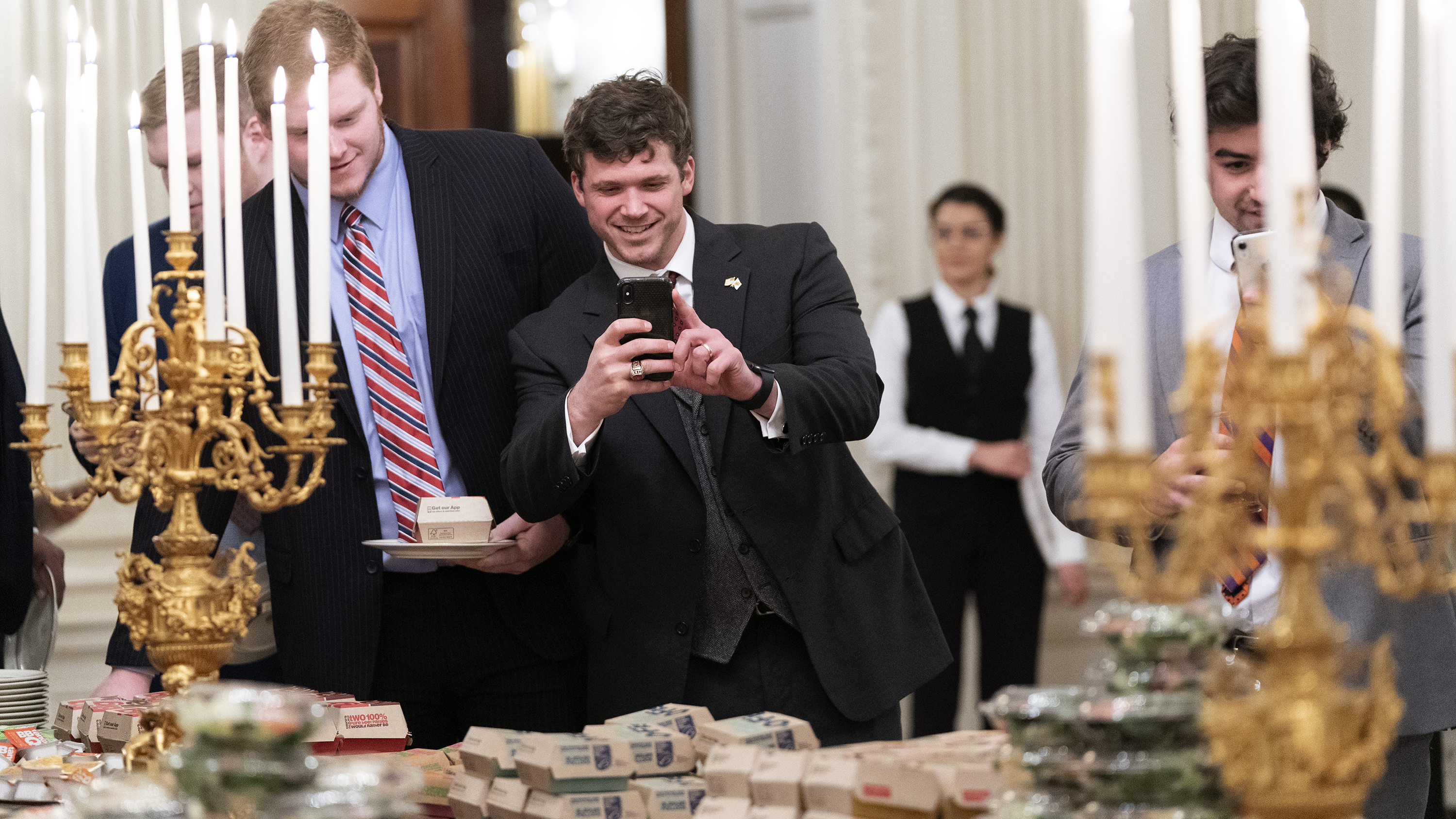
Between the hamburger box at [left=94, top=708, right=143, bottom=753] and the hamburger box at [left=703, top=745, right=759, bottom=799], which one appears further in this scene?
the hamburger box at [left=94, top=708, right=143, bottom=753]

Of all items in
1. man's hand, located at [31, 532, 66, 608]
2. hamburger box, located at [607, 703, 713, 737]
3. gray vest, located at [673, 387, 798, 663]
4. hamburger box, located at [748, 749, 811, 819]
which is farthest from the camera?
man's hand, located at [31, 532, 66, 608]

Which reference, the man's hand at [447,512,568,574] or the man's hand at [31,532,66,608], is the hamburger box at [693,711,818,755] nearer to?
the man's hand at [447,512,568,574]

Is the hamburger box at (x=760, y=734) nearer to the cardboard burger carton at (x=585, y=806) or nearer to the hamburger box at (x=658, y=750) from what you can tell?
the hamburger box at (x=658, y=750)

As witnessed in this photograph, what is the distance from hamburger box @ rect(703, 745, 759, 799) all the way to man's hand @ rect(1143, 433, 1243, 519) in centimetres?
52

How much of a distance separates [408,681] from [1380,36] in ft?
6.30

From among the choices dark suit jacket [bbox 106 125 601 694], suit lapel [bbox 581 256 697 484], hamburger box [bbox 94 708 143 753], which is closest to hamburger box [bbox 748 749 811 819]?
suit lapel [bbox 581 256 697 484]

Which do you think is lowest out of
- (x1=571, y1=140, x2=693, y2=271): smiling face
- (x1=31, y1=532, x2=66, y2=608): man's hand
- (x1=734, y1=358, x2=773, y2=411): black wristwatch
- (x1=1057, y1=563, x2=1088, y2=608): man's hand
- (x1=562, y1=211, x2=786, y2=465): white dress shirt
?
(x1=1057, y1=563, x2=1088, y2=608): man's hand

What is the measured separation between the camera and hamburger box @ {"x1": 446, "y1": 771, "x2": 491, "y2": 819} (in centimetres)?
174

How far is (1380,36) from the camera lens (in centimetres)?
114

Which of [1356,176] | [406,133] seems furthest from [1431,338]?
[1356,176]

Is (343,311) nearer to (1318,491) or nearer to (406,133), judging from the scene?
(406,133)

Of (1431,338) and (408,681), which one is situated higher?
(1431,338)

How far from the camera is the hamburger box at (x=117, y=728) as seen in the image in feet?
6.55

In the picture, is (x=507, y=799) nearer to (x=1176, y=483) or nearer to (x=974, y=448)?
(x=1176, y=483)
